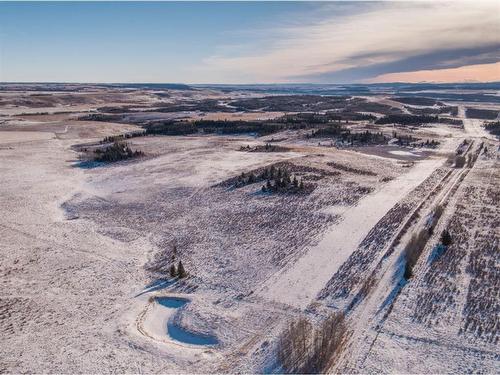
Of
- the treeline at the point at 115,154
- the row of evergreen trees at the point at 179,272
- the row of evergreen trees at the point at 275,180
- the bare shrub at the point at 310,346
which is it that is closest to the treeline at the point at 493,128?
the row of evergreen trees at the point at 275,180

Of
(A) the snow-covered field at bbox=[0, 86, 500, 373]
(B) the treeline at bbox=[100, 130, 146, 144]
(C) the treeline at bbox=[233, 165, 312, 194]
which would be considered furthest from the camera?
(B) the treeline at bbox=[100, 130, 146, 144]

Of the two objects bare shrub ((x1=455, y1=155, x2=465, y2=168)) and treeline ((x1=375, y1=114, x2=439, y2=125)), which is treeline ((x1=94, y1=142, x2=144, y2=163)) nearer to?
bare shrub ((x1=455, y1=155, x2=465, y2=168))

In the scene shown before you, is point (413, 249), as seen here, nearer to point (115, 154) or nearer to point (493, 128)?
point (115, 154)

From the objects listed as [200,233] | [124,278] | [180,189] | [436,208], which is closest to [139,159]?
[180,189]

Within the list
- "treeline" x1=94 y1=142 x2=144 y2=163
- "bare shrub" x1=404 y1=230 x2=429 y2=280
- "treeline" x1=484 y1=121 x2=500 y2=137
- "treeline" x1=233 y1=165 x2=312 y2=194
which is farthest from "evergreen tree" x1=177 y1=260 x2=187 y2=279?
"treeline" x1=484 y1=121 x2=500 y2=137

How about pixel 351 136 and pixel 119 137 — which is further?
pixel 119 137

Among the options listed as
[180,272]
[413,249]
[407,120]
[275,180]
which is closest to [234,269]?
[180,272]
